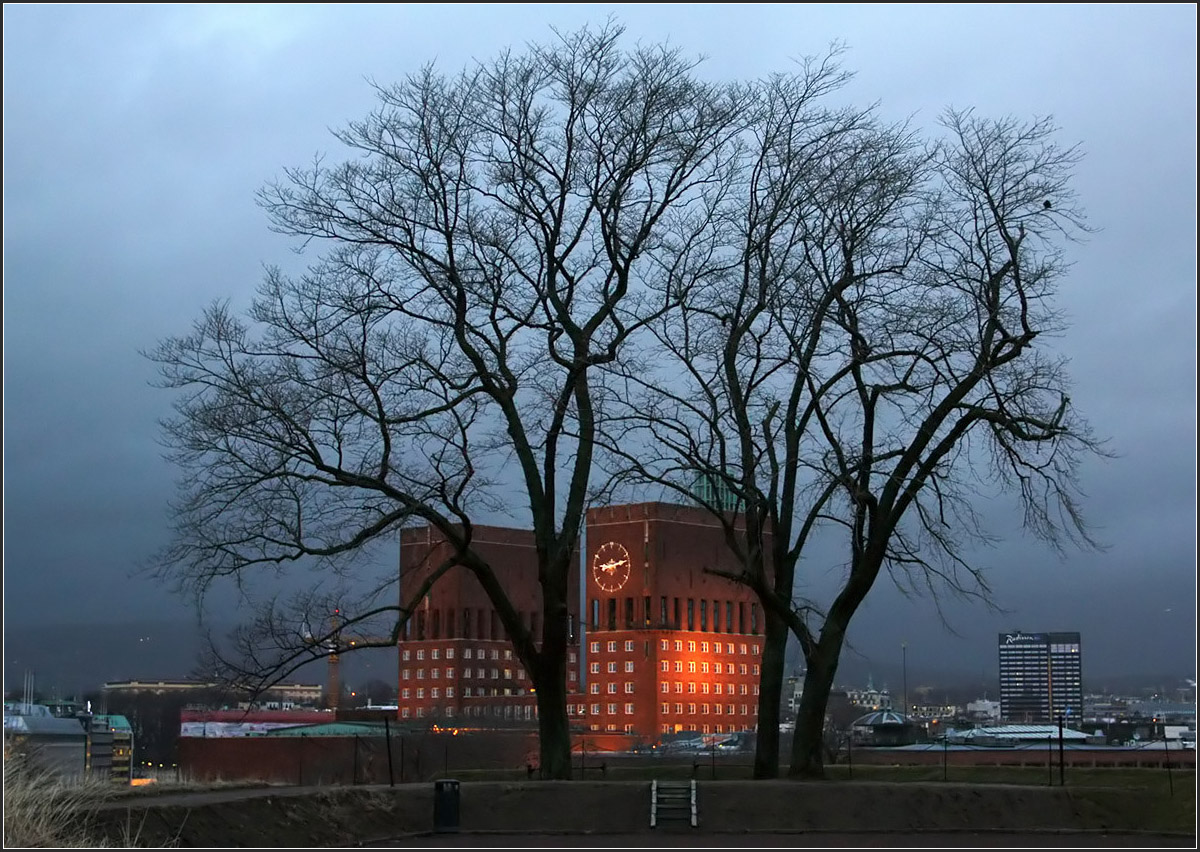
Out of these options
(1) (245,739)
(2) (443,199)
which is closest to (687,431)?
(2) (443,199)

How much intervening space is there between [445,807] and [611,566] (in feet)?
235

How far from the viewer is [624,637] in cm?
9638

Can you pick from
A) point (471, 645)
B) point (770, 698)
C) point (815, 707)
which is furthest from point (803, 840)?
point (471, 645)

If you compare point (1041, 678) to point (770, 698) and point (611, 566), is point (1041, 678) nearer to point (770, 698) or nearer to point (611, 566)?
point (611, 566)

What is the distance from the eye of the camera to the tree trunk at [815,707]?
94.4 ft

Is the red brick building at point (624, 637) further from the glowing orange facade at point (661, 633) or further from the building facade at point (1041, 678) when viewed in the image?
the building facade at point (1041, 678)

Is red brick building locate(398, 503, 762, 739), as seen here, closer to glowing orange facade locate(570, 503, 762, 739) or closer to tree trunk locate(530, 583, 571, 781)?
glowing orange facade locate(570, 503, 762, 739)

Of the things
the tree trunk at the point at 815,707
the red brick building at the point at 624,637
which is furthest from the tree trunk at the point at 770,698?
the red brick building at the point at 624,637

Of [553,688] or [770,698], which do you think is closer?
[553,688]

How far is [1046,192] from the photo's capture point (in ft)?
89.3

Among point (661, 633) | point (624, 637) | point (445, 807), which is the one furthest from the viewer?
point (624, 637)

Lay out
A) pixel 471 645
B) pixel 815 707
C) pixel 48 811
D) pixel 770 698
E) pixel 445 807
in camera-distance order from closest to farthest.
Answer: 1. pixel 48 811
2. pixel 445 807
3. pixel 815 707
4. pixel 770 698
5. pixel 471 645

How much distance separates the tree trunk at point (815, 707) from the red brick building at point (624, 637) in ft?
197

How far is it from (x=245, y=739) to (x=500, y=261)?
35.3m
